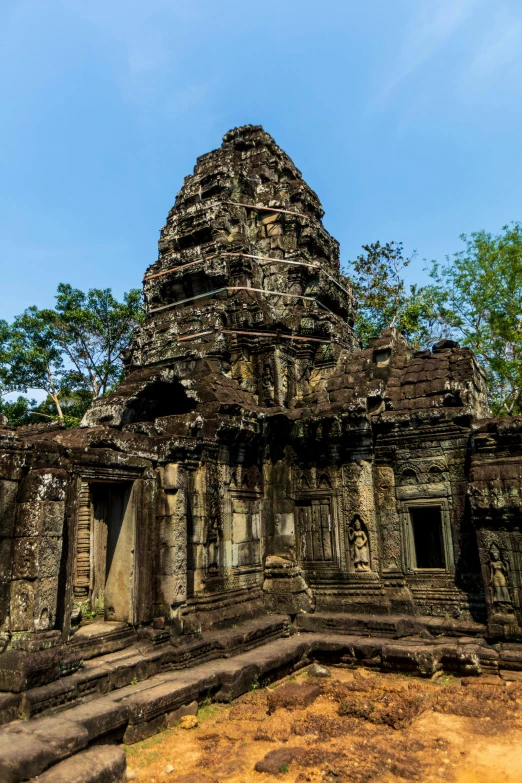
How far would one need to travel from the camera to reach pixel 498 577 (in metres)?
7.98

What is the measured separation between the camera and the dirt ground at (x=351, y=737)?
5.08 metres

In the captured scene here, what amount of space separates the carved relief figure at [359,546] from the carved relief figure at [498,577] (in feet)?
7.01

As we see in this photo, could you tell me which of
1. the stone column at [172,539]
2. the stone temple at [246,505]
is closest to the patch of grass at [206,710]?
the stone temple at [246,505]

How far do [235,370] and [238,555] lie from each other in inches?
145

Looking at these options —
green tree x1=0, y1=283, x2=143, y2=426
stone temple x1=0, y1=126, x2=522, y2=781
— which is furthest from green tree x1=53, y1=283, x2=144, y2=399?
stone temple x1=0, y1=126, x2=522, y2=781

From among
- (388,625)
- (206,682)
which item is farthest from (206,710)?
(388,625)

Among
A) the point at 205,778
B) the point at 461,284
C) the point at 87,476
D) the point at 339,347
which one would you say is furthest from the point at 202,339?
the point at 461,284

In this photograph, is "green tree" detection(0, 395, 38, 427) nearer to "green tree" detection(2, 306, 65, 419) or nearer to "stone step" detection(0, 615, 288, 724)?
"green tree" detection(2, 306, 65, 419)

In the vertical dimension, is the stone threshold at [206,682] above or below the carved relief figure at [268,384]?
below

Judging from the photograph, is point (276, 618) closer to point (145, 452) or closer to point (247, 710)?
point (247, 710)

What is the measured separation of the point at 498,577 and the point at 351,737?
134 inches

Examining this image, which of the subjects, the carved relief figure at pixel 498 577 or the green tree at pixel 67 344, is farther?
the green tree at pixel 67 344

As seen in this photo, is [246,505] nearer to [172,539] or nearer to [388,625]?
[172,539]

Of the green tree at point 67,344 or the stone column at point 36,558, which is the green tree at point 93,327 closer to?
the green tree at point 67,344
